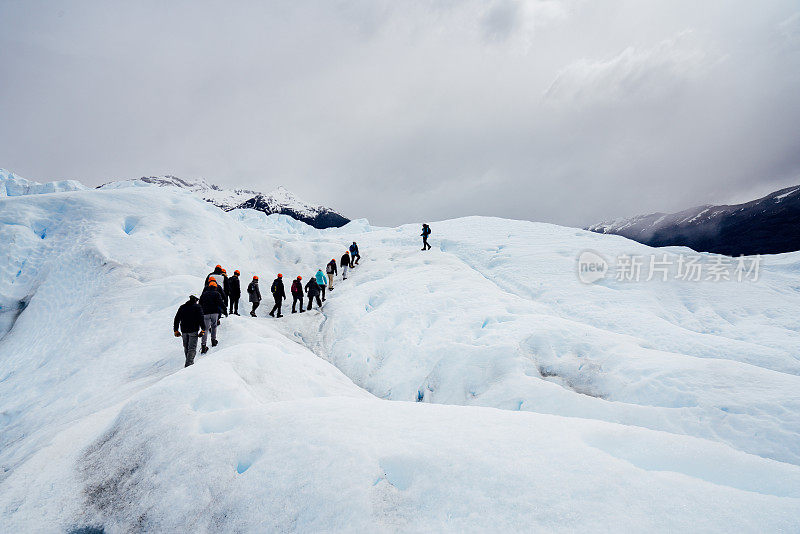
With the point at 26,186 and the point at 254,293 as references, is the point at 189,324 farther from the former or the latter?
the point at 26,186

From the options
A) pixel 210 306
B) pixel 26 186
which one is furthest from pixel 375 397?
pixel 26 186

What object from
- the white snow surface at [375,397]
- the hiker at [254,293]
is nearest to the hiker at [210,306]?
the white snow surface at [375,397]

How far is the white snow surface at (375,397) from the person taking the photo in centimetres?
308

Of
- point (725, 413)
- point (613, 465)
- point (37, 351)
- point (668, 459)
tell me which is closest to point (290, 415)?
point (613, 465)

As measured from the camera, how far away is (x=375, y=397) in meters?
11.1

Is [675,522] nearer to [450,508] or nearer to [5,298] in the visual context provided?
[450,508]

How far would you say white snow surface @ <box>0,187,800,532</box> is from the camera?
3.08 m

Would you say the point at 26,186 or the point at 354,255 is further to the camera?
the point at 26,186

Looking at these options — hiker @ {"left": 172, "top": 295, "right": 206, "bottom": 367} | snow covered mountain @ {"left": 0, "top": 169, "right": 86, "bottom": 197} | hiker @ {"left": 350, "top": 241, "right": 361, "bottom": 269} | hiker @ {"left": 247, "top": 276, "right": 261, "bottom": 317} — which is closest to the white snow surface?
hiker @ {"left": 172, "top": 295, "right": 206, "bottom": 367}

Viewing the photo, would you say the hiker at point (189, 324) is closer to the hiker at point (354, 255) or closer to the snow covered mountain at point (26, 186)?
the hiker at point (354, 255)

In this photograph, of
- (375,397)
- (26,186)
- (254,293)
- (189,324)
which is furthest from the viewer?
(26,186)

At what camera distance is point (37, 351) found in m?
11.3

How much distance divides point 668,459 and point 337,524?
3.49m

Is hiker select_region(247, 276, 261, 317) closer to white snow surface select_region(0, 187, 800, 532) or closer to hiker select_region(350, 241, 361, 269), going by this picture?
white snow surface select_region(0, 187, 800, 532)
